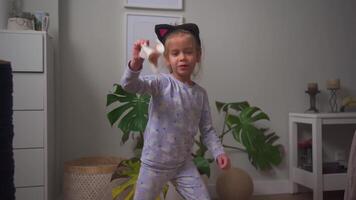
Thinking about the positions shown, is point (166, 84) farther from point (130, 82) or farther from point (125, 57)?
point (125, 57)

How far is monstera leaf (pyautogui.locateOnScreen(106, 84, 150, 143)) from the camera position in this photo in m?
2.13

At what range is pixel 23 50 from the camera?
1.93 m

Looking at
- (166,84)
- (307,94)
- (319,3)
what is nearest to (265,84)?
(307,94)

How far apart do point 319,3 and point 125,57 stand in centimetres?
173

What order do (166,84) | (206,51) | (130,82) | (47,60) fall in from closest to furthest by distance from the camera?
(130,82) < (166,84) < (47,60) < (206,51)

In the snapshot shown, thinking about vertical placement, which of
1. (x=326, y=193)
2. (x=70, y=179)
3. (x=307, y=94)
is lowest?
(x=326, y=193)

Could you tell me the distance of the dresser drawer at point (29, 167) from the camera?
193cm

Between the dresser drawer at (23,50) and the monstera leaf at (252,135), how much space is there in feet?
4.07

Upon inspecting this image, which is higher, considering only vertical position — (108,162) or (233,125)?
(233,125)

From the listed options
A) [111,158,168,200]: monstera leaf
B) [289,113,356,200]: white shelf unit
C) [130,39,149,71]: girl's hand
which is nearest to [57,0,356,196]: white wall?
[289,113,356,200]: white shelf unit

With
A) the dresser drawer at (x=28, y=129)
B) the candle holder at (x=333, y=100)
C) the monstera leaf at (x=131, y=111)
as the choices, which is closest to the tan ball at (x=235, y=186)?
the monstera leaf at (x=131, y=111)

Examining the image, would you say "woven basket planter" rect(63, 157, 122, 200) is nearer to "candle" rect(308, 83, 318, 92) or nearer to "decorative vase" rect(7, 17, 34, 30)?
"decorative vase" rect(7, 17, 34, 30)

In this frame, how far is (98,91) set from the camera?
8.26 feet

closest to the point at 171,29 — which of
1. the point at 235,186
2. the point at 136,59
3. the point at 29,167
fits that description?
the point at 136,59
